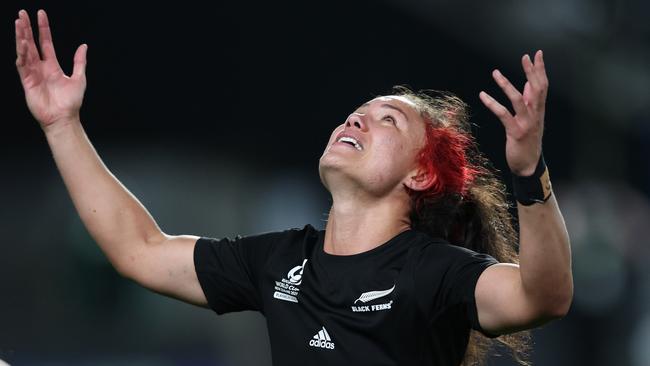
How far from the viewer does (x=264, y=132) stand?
690cm

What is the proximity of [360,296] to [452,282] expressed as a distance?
27cm

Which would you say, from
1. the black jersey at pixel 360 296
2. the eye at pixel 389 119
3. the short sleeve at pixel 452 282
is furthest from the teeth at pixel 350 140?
the short sleeve at pixel 452 282

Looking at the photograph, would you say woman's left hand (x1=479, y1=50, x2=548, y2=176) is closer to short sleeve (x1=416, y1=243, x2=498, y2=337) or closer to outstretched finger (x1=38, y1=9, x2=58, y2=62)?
short sleeve (x1=416, y1=243, x2=498, y2=337)

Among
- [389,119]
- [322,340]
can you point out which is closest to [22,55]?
[389,119]

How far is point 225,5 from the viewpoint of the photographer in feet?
23.1

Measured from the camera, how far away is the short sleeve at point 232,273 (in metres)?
3.06

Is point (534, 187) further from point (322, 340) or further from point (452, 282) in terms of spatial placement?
point (322, 340)

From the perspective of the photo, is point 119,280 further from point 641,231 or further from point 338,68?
point 641,231

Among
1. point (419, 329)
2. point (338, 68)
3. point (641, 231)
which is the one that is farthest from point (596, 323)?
point (419, 329)

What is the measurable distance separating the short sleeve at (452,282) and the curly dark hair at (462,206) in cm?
38

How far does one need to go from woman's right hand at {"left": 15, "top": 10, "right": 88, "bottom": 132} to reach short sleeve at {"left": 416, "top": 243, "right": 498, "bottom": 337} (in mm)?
1218

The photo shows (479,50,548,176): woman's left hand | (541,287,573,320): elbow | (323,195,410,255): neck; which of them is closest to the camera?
(479,50,548,176): woman's left hand

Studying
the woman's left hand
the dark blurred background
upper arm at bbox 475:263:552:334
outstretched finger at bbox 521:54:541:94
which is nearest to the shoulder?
upper arm at bbox 475:263:552:334

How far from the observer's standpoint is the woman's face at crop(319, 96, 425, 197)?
2977 millimetres
